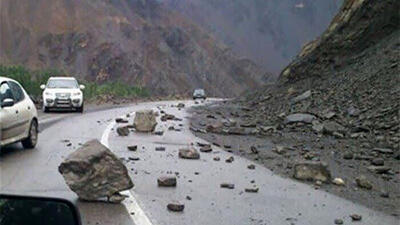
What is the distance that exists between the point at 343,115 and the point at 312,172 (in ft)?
39.3

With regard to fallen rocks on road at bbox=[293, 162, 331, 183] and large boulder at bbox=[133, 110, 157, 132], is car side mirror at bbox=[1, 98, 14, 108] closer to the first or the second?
fallen rocks on road at bbox=[293, 162, 331, 183]

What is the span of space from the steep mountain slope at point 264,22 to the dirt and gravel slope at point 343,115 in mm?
97453

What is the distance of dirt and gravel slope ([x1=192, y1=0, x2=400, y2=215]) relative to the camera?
40.5ft

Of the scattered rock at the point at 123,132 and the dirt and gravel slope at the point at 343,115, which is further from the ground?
the dirt and gravel slope at the point at 343,115

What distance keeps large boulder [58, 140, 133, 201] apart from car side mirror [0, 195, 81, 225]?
5.42m

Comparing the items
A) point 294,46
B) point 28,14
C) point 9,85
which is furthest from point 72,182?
point 294,46

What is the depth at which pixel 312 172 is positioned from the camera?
1094 centimetres

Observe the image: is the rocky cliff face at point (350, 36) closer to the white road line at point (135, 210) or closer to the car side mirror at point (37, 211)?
the white road line at point (135, 210)

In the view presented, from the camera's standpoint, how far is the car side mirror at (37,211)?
2.49 meters

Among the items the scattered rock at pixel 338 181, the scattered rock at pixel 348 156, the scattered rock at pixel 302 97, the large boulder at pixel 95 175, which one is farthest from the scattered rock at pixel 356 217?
the scattered rock at pixel 302 97

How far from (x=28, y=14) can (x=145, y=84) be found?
19283 millimetres

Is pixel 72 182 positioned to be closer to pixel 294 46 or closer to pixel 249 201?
pixel 249 201

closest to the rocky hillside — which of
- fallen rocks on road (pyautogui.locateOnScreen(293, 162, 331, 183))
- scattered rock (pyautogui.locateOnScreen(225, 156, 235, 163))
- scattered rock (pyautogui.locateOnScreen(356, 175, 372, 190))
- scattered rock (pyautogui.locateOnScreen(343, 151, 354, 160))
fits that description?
scattered rock (pyautogui.locateOnScreen(343, 151, 354, 160))

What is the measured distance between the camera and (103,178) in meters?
8.15
